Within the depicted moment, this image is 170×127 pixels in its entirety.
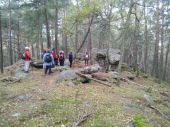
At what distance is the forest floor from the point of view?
393 inches

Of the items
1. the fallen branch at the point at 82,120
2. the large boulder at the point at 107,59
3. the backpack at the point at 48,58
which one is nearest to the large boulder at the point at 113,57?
the large boulder at the point at 107,59

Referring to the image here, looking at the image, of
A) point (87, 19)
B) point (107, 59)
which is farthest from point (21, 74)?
point (87, 19)

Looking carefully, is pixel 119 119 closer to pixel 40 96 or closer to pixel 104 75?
pixel 40 96

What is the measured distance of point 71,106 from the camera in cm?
1147

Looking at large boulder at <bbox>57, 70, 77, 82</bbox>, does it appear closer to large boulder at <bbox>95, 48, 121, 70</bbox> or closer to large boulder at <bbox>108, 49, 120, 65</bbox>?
large boulder at <bbox>95, 48, 121, 70</bbox>

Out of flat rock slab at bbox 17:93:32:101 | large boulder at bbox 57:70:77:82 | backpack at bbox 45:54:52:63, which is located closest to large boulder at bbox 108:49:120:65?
backpack at bbox 45:54:52:63

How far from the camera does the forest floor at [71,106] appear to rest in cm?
999

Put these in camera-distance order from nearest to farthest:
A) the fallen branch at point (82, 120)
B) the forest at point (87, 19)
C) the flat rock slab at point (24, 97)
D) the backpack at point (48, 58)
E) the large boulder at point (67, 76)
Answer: the fallen branch at point (82, 120), the flat rock slab at point (24, 97), the large boulder at point (67, 76), the backpack at point (48, 58), the forest at point (87, 19)

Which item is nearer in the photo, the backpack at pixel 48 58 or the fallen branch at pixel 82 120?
the fallen branch at pixel 82 120

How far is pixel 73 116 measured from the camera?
10.3m

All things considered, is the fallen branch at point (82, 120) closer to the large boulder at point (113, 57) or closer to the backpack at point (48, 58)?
the backpack at point (48, 58)

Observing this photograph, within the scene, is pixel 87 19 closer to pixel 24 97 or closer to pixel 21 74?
pixel 21 74

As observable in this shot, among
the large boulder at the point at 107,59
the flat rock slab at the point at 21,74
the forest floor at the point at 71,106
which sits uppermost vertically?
the large boulder at the point at 107,59

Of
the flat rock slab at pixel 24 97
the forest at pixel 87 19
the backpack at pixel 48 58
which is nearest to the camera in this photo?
the flat rock slab at pixel 24 97
